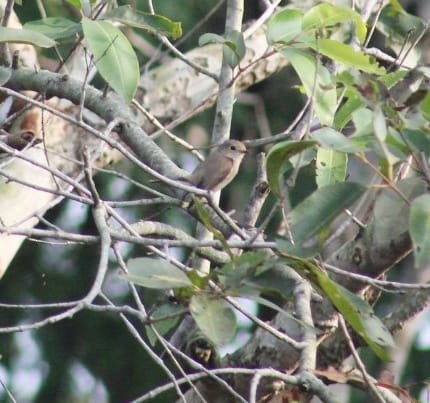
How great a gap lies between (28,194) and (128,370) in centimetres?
338

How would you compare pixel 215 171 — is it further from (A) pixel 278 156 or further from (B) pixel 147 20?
(A) pixel 278 156

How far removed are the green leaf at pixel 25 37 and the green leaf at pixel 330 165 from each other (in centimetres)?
64

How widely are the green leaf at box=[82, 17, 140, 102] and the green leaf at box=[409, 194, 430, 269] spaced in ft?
2.65

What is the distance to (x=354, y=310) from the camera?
1877 mm

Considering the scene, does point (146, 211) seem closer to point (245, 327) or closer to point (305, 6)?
point (245, 327)

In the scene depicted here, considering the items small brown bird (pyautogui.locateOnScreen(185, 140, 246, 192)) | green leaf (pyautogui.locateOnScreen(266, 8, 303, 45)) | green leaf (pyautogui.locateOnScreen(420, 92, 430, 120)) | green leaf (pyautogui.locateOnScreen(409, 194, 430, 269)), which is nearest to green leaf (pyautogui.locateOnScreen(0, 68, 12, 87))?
green leaf (pyautogui.locateOnScreen(266, 8, 303, 45))

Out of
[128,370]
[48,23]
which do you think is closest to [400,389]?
[48,23]

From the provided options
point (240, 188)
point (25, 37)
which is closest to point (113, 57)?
point (25, 37)

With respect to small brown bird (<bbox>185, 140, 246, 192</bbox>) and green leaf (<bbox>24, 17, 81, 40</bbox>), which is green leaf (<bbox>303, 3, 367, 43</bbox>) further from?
small brown bird (<bbox>185, 140, 246, 192</bbox>)

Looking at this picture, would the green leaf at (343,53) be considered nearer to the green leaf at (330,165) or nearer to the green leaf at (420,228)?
the green leaf at (330,165)

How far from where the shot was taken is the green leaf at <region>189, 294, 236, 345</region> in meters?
1.78

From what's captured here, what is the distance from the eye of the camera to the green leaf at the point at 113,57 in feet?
7.68

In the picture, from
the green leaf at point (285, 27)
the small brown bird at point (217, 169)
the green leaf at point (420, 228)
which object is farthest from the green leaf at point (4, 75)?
the green leaf at point (420, 228)

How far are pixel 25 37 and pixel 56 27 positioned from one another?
189 mm
